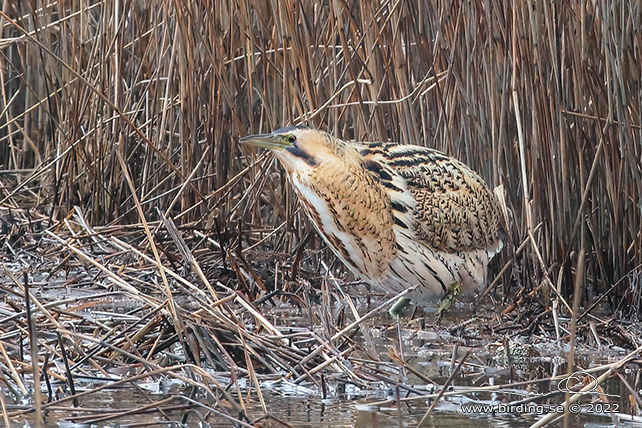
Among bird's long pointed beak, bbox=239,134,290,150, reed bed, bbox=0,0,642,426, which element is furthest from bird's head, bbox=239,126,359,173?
reed bed, bbox=0,0,642,426

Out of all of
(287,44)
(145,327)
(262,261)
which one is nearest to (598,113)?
(287,44)

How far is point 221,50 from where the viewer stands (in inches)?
175

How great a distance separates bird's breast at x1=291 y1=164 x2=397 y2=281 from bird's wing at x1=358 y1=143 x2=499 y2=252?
11 centimetres

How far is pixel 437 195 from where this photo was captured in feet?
13.2

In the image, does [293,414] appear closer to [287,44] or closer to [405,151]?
[405,151]

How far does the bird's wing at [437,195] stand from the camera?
3910 mm

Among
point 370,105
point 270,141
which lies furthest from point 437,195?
point 270,141

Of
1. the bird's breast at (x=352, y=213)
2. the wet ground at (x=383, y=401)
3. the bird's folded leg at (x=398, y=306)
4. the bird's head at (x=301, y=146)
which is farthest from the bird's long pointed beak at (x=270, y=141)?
the bird's folded leg at (x=398, y=306)

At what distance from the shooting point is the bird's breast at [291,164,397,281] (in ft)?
12.0

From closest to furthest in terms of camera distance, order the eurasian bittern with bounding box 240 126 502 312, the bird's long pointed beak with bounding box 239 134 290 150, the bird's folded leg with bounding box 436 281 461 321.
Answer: the bird's long pointed beak with bounding box 239 134 290 150 → the eurasian bittern with bounding box 240 126 502 312 → the bird's folded leg with bounding box 436 281 461 321

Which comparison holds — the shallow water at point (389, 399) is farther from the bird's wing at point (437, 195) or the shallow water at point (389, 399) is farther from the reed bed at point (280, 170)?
the bird's wing at point (437, 195)

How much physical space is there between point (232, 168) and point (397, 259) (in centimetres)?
119

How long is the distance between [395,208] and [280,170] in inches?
37.0

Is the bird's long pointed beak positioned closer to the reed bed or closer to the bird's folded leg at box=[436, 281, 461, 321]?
the reed bed
